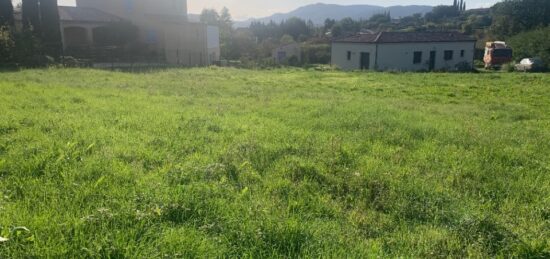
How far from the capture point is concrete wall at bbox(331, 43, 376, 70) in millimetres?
34281

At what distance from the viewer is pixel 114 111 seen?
25.8 ft

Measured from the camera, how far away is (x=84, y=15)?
1168 inches

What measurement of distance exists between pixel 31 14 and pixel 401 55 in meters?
27.9

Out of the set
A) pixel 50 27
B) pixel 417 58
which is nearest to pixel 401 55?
pixel 417 58

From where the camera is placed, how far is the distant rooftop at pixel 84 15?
28266 mm

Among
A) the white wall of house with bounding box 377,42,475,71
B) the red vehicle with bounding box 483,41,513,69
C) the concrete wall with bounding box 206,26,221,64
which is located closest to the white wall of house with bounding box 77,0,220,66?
the concrete wall with bounding box 206,26,221,64

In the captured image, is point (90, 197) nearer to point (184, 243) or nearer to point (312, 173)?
point (184, 243)

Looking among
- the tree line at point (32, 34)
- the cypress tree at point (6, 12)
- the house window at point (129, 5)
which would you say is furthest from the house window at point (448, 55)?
the cypress tree at point (6, 12)

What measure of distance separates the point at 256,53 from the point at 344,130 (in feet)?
137

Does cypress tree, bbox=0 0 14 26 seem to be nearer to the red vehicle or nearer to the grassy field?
the grassy field

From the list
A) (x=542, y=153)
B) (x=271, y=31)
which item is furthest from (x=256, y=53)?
(x=542, y=153)

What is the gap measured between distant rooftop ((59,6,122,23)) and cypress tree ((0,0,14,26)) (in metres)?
6.05

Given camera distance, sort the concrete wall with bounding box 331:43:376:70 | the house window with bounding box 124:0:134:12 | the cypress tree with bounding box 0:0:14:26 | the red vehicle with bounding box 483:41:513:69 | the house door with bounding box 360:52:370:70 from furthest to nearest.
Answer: the red vehicle with bounding box 483:41:513:69, the house door with bounding box 360:52:370:70, the concrete wall with bounding box 331:43:376:70, the house window with bounding box 124:0:134:12, the cypress tree with bounding box 0:0:14:26

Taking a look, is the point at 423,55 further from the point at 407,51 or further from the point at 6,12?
the point at 6,12
